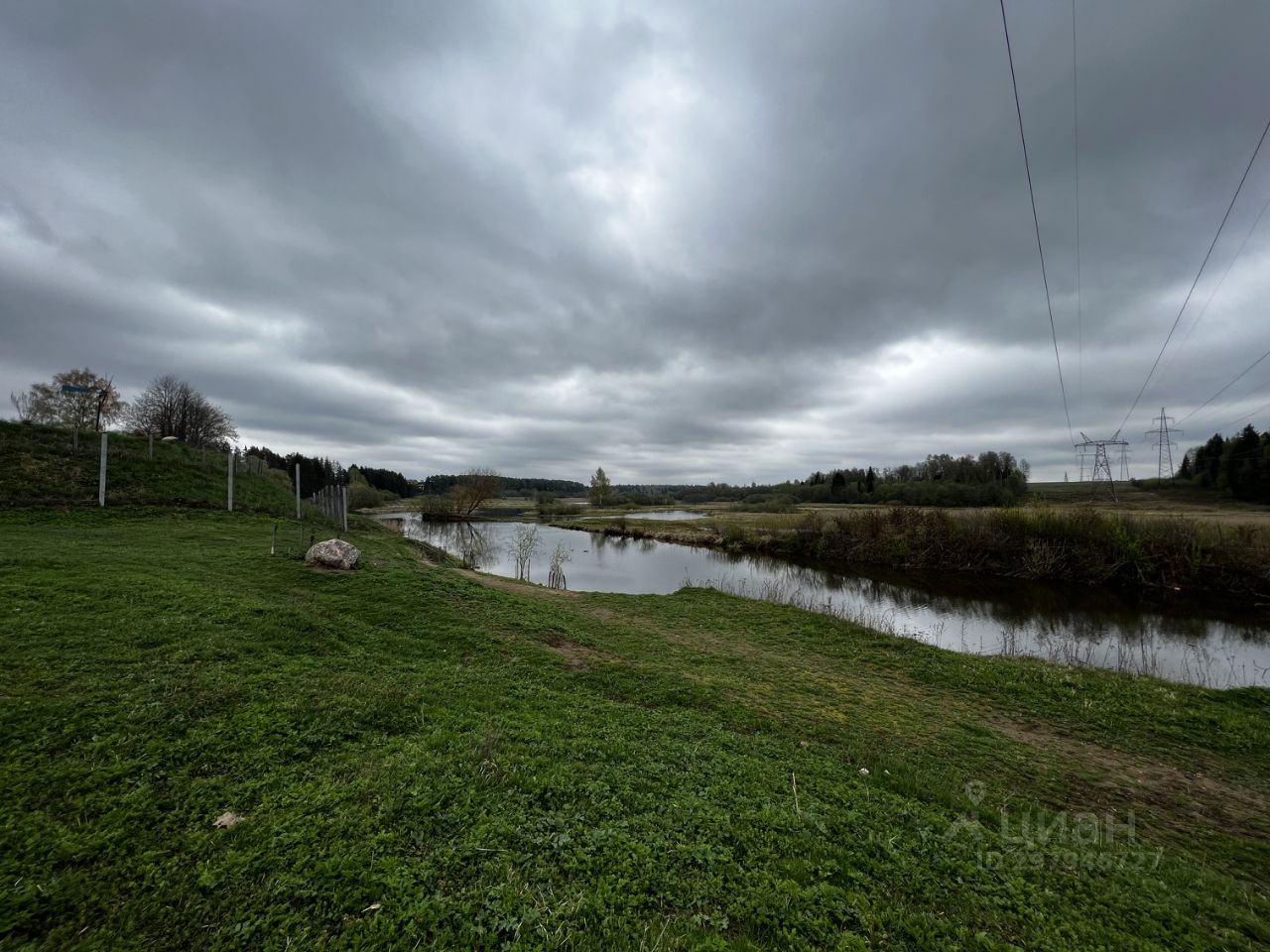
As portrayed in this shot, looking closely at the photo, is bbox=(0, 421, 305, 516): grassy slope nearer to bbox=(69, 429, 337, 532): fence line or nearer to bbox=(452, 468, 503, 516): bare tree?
bbox=(69, 429, 337, 532): fence line

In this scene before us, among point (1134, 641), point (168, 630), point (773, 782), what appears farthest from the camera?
point (1134, 641)

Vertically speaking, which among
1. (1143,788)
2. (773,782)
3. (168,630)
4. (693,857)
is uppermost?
(168,630)

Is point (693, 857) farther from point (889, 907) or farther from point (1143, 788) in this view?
point (1143, 788)

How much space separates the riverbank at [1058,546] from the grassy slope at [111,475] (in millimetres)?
34184

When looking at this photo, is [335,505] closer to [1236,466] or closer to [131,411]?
[131,411]

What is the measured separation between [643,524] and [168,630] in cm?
4943

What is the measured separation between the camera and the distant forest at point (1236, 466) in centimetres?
4872

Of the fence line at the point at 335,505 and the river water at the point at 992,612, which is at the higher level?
the fence line at the point at 335,505

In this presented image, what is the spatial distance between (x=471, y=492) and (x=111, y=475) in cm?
4334

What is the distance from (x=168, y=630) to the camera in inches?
230

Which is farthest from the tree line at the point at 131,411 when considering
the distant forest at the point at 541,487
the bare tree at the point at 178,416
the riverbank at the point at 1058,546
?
the distant forest at the point at 541,487

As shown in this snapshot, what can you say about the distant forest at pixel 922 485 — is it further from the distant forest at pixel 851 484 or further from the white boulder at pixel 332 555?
the white boulder at pixel 332 555

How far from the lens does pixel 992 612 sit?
19047 millimetres

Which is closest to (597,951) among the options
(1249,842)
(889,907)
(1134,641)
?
(889,907)
